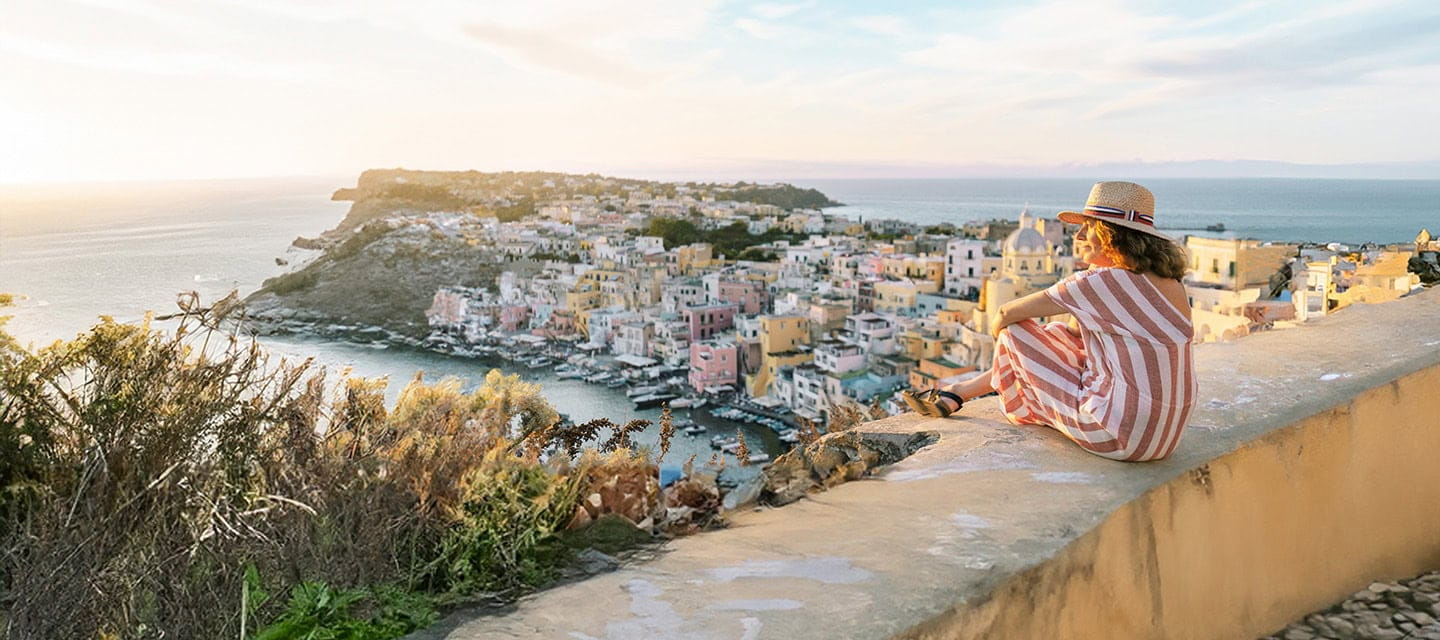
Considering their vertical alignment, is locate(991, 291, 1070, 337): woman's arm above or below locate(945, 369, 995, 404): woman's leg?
above

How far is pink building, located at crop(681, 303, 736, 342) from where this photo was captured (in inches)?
1076

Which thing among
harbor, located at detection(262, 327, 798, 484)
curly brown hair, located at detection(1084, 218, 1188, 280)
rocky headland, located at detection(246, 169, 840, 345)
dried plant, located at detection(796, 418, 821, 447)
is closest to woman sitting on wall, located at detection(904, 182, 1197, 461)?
curly brown hair, located at detection(1084, 218, 1188, 280)

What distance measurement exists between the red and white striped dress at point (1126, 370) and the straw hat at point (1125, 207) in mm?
87

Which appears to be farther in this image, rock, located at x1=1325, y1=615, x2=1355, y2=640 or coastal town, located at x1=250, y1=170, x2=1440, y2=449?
coastal town, located at x1=250, y1=170, x2=1440, y2=449

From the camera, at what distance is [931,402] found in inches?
81.4

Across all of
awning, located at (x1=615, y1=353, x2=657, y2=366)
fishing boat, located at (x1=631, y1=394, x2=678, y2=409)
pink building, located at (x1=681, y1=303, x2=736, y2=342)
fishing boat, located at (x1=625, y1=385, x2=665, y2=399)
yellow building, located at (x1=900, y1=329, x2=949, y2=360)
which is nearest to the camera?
yellow building, located at (x1=900, y1=329, x2=949, y2=360)

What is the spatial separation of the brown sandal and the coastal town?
21 cm

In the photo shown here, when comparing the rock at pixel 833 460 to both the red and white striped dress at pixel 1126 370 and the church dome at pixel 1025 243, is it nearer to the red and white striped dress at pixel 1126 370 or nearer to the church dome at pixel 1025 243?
the red and white striped dress at pixel 1126 370

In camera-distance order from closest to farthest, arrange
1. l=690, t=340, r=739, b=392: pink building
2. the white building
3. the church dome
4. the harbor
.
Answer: the harbor
l=690, t=340, r=739, b=392: pink building
the church dome
the white building

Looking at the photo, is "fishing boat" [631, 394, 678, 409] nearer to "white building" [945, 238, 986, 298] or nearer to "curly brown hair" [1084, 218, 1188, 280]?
"white building" [945, 238, 986, 298]

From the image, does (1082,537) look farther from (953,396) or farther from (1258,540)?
(953,396)

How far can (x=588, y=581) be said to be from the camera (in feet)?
4.13

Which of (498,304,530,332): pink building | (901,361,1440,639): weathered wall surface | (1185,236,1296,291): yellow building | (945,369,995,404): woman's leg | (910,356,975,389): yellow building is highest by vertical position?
(945,369,995,404): woman's leg

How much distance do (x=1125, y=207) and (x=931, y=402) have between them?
0.59m
